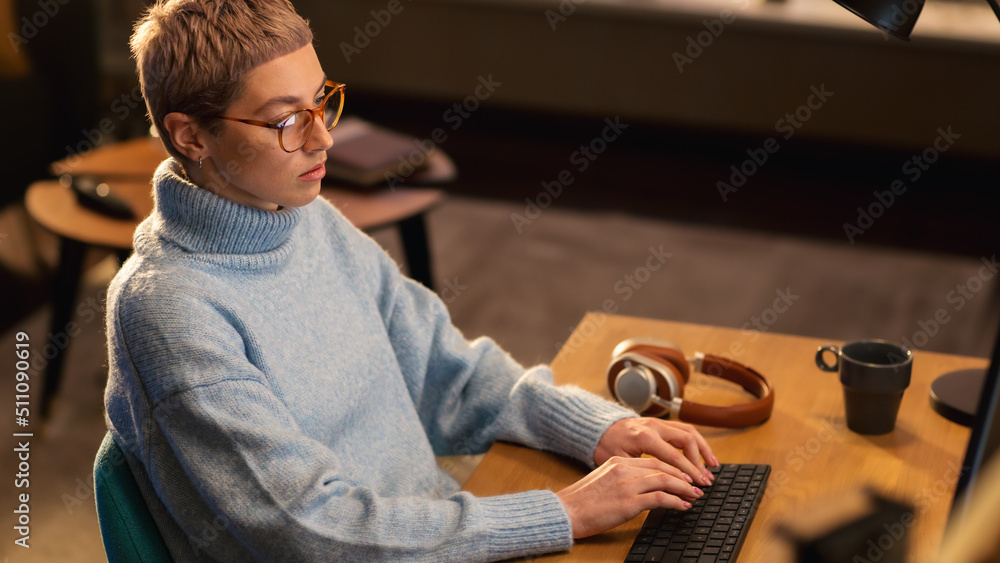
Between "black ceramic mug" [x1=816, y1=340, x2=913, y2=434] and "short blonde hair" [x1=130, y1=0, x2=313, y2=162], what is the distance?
822 millimetres

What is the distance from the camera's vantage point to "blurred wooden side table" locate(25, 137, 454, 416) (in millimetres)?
2315

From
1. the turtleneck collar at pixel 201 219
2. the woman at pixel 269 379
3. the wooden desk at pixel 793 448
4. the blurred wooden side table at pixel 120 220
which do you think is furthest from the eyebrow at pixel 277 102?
the blurred wooden side table at pixel 120 220

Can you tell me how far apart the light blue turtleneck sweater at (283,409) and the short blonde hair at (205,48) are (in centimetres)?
9

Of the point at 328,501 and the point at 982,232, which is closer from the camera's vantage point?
the point at 328,501

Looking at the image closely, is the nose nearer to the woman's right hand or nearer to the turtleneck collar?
the turtleneck collar

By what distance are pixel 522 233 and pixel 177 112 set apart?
2.94 m

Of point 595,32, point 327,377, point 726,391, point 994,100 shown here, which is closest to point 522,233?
point 595,32

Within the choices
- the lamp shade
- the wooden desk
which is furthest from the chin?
the lamp shade

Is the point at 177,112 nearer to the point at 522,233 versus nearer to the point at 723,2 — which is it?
the point at 522,233

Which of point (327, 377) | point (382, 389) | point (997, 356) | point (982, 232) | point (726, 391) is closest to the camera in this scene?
point (997, 356)

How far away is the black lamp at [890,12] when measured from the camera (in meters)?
1.23

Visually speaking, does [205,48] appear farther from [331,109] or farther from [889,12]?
[331,109]

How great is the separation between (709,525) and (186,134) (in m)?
0.73

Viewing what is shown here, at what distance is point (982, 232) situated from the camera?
13.0 ft
